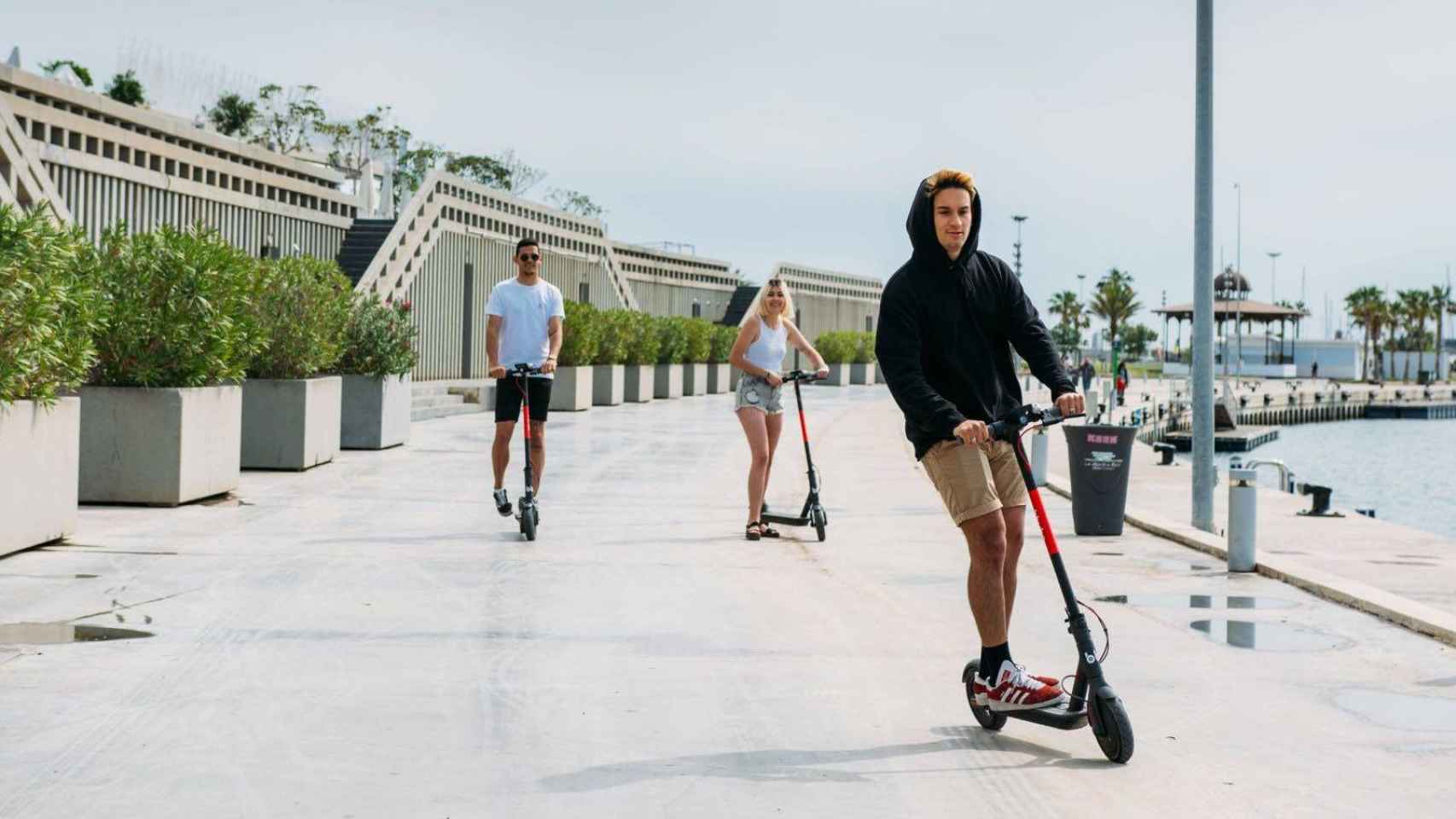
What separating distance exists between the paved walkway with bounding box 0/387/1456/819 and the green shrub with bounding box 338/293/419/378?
7115mm

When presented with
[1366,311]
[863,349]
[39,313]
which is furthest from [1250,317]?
[39,313]

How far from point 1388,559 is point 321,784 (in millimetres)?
10001

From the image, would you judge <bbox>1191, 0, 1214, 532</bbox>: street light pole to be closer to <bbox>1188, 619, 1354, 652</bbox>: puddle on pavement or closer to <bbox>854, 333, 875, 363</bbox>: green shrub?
<bbox>1188, 619, 1354, 652</bbox>: puddle on pavement

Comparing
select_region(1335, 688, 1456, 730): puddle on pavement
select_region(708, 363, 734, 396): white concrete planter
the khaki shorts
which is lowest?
select_region(1335, 688, 1456, 730): puddle on pavement

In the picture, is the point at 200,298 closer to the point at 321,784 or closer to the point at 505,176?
the point at 321,784

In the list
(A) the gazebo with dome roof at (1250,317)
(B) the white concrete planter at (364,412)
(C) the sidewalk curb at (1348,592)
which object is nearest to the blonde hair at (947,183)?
(C) the sidewalk curb at (1348,592)

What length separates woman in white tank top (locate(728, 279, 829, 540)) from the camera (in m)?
11.1

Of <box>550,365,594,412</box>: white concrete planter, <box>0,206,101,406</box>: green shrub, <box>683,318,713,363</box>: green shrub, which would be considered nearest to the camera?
<box>0,206,101,406</box>: green shrub

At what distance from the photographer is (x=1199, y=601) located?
9.36m

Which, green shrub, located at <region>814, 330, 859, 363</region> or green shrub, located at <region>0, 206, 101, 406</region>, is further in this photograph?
green shrub, located at <region>814, 330, 859, 363</region>

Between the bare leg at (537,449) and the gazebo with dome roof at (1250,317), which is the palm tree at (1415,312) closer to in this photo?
the gazebo with dome roof at (1250,317)

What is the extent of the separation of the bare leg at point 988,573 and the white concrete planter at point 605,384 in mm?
27426

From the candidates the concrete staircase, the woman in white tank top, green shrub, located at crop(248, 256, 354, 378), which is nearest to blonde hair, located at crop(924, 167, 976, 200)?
the woman in white tank top

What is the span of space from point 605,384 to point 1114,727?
28311mm
